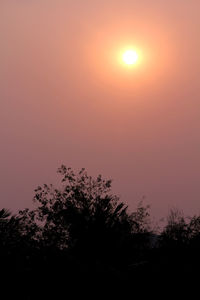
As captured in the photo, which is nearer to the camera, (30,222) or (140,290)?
(140,290)

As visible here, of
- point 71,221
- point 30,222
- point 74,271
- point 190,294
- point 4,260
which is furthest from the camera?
point 30,222

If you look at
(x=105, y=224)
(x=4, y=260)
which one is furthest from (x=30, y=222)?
(x=4, y=260)

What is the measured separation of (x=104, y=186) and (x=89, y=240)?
14049 millimetres

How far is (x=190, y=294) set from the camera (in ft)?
73.8

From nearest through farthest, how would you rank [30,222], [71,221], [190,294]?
[190,294] → [71,221] → [30,222]

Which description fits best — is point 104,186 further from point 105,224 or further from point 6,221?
point 6,221

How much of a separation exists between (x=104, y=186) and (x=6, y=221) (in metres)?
18.3

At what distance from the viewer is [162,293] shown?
2284 centimetres

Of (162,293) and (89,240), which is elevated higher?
(89,240)

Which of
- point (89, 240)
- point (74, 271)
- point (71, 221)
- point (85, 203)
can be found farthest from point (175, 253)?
point (85, 203)

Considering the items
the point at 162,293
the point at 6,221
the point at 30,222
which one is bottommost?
the point at 162,293

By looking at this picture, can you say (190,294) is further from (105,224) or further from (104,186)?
(104,186)

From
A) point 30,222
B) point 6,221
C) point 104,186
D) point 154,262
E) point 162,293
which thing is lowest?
point 162,293

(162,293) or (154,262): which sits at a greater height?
(154,262)
